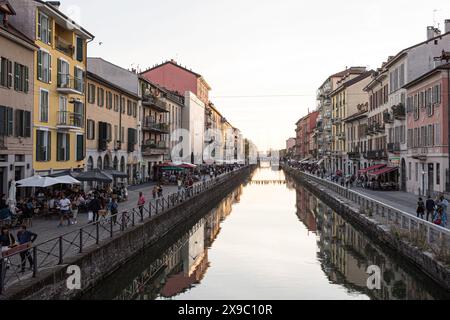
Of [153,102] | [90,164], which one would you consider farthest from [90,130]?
[153,102]

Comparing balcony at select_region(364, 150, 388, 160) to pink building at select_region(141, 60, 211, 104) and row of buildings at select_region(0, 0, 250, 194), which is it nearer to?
row of buildings at select_region(0, 0, 250, 194)

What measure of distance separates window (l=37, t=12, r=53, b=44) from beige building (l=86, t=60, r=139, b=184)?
22.4ft

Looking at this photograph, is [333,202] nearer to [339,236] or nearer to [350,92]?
[339,236]

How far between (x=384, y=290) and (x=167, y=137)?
174 ft

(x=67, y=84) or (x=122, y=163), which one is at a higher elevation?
(x=67, y=84)

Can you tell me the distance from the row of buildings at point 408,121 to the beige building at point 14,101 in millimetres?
25238

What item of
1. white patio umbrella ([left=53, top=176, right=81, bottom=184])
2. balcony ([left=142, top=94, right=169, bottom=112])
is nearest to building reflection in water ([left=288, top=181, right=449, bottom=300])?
white patio umbrella ([left=53, top=176, right=81, bottom=184])

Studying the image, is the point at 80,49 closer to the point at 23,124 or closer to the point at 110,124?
the point at 110,124

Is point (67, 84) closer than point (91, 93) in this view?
Yes

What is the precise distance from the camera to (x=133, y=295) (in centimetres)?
1695

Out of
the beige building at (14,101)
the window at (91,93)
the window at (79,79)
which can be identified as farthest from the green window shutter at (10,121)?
the window at (91,93)

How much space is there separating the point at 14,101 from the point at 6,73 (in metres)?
1.55

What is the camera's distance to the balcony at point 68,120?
32.2 m

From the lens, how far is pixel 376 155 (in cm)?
5444
